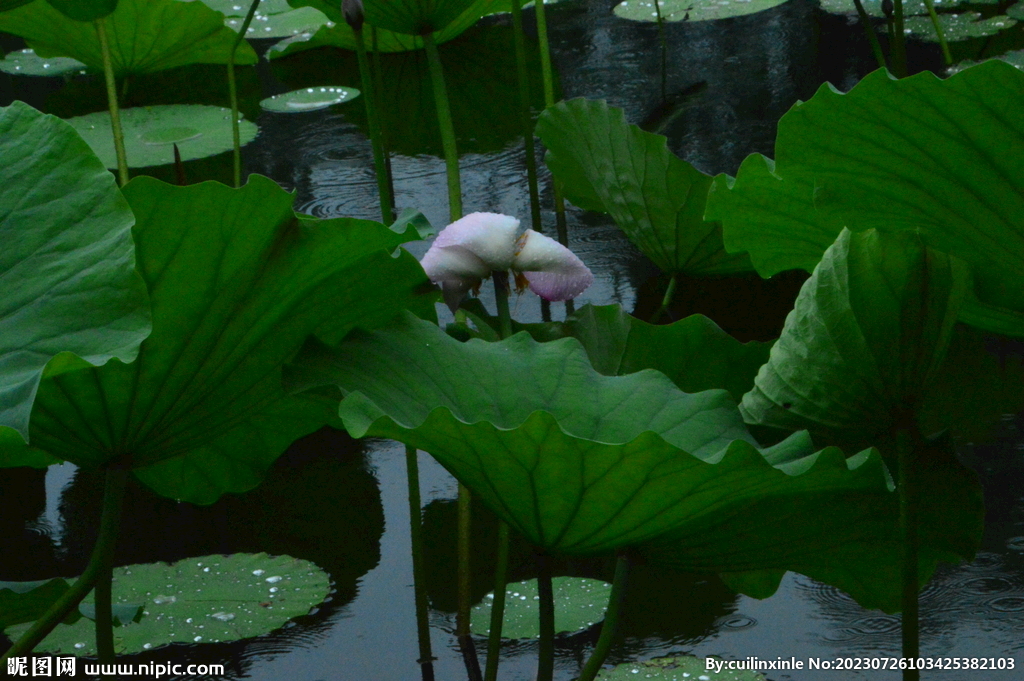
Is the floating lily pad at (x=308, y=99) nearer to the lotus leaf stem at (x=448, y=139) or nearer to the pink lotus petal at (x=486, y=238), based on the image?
the lotus leaf stem at (x=448, y=139)

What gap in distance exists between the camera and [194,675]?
96cm

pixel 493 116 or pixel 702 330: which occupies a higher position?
pixel 493 116

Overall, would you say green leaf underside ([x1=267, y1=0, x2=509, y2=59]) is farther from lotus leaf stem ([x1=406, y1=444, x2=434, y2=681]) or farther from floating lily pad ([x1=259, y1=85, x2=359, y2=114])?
lotus leaf stem ([x1=406, y1=444, x2=434, y2=681])

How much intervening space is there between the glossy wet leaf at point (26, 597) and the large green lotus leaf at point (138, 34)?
1.89 metres

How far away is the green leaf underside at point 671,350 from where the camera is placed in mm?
957

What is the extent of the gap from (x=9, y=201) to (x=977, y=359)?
1085 mm

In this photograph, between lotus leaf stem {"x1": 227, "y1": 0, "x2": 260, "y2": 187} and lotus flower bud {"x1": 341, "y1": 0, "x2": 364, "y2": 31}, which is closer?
lotus flower bud {"x1": 341, "y1": 0, "x2": 364, "y2": 31}

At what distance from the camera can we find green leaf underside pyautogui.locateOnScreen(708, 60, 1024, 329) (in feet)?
2.71

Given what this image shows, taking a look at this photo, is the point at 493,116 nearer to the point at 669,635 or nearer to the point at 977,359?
the point at 977,359

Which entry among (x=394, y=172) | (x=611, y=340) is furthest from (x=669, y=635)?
(x=394, y=172)

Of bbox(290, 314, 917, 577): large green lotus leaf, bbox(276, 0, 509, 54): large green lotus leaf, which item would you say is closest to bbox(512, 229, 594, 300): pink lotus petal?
bbox(290, 314, 917, 577): large green lotus leaf

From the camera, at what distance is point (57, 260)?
0.76 meters

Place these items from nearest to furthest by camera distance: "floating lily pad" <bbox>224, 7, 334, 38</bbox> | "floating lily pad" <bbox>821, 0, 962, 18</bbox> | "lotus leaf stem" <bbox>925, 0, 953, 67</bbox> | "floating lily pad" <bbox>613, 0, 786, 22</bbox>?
"lotus leaf stem" <bbox>925, 0, 953, 67</bbox> < "floating lily pad" <bbox>821, 0, 962, 18</bbox> < "floating lily pad" <bbox>613, 0, 786, 22</bbox> < "floating lily pad" <bbox>224, 7, 334, 38</bbox>

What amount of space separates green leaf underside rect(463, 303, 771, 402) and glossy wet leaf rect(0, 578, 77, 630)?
39cm
